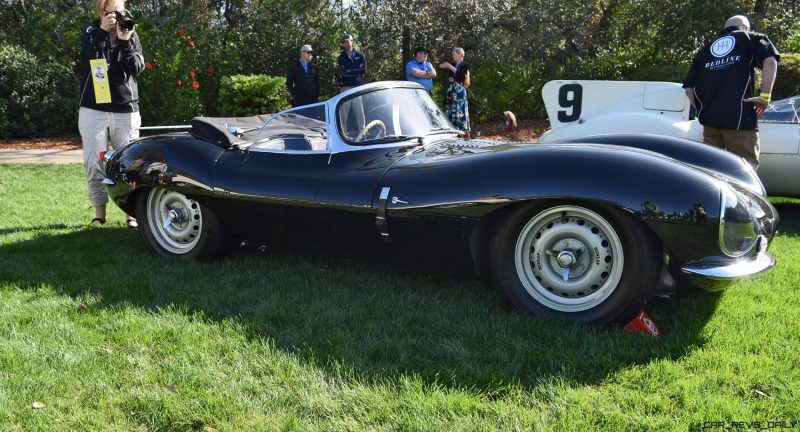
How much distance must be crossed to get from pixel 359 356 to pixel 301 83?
8.78 metres

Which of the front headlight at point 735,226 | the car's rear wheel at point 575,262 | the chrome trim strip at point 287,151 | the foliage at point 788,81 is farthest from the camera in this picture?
the foliage at point 788,81

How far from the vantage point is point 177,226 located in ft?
16.3

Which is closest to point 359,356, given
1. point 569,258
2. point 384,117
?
point 569,258

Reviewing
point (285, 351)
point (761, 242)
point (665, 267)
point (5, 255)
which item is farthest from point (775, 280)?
point (5, 255)

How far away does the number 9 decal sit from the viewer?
7539 millimetres

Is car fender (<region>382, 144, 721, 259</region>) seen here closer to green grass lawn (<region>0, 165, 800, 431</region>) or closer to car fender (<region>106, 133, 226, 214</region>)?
green grass lawn (<region>0, 165, 800, 431</region>)

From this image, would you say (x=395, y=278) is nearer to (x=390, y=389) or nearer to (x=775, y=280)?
(x=390, y=389)

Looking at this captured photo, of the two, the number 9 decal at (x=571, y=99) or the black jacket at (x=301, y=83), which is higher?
the black jacket at (x=301, y=83)

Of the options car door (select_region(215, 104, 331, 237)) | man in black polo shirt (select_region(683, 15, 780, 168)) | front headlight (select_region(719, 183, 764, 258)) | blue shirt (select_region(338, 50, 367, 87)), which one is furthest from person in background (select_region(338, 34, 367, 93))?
front headlight (select_region(719, 183, 764, 258))

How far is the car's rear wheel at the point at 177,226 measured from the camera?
4.73 m

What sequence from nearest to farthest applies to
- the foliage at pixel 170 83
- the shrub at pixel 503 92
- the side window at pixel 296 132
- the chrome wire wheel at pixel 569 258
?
the chrome wire wheel at pixel 569 258 < the side window at pixel 296 132 < the foliage at pixel 170 83 < the shrub at pixel 503 92

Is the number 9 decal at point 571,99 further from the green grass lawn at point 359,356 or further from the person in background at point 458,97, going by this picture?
the green grass lawn at point 359,356

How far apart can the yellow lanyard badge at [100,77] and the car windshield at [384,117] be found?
2475 millimetres

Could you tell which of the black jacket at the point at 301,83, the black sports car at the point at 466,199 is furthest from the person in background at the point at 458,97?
the black sports car at the point at 466,199
